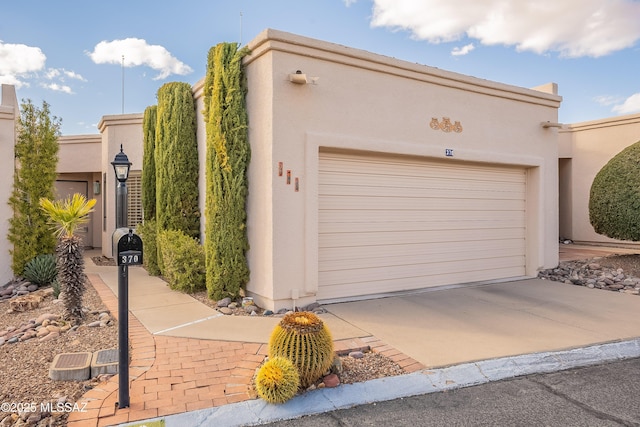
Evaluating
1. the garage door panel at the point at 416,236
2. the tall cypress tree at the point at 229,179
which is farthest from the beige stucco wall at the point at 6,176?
the garage door panel at the point at 416,236

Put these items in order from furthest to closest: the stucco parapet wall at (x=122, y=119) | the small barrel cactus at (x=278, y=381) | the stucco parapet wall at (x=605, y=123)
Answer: the stucco parapet wall at (x=605, y=123), the stucco parapet wall at (x=122, y=119), the small barrel cactus at (x=278, y=381)

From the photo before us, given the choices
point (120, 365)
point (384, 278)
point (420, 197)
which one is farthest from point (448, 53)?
point (120, 365)

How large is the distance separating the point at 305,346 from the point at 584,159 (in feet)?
51.8

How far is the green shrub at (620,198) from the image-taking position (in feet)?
31.9

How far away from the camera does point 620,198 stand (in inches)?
391

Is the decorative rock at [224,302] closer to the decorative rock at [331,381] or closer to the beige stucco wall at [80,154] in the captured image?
the decorative rock at [331,381]

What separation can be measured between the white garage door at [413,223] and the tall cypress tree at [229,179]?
1275 mm

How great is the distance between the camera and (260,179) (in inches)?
238

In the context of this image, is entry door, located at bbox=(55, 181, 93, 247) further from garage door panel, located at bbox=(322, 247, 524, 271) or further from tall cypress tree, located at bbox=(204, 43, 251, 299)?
garage door panel, located at bbox=(322, 247, 524, 271)

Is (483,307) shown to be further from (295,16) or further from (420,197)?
(295,16)

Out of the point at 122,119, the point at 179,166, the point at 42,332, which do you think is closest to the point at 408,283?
the point at 179,166

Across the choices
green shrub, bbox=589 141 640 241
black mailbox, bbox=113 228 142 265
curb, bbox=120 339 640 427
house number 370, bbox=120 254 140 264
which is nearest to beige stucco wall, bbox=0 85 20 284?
black mailbox, bbox=113 228 142 265

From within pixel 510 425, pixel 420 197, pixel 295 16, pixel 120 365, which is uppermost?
pixel 295 16

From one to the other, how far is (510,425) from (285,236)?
12.2 ft
